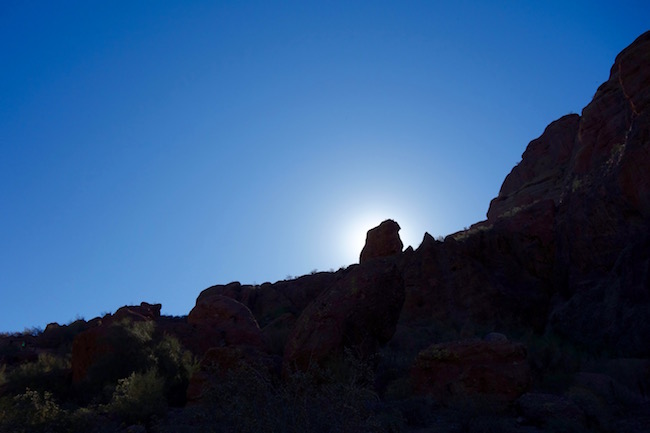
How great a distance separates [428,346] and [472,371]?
9.19 ft

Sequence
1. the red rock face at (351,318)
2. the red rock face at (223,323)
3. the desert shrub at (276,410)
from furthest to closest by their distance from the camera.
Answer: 1. the red rock face at (223,323)
2. the red rock face at (351,318)
3. the desert shrub at (276,410)

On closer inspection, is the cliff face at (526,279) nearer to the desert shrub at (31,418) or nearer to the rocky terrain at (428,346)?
the rocky terrain at (428,346)

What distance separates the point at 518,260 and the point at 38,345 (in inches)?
877

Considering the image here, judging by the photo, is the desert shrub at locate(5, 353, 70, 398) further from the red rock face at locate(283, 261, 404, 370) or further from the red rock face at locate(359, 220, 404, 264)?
the red rock face at locate(359, 220, 404, 264)

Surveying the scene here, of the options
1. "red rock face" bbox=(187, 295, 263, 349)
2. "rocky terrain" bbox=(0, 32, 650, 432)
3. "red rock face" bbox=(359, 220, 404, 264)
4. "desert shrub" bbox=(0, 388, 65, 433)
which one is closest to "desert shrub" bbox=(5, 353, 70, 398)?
"rocky terrain" bbox=(0, 32, 650, 432)

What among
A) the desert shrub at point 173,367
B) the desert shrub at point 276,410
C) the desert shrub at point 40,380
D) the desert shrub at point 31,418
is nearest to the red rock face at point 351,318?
the desert shrub at point 173,367

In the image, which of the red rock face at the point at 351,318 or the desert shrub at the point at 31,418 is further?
the red rock face at the point at 351,318

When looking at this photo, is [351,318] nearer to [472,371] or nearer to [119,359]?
[472,371]

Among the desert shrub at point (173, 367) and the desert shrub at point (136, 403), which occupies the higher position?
the desert shrub at point (173, 367)

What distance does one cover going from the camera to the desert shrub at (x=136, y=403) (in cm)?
834

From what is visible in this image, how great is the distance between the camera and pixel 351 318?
35.7 feet

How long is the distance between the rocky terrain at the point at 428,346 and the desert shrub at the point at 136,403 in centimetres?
4

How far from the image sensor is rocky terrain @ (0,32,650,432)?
263 inches

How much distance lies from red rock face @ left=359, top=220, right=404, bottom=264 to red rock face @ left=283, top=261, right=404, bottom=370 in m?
14.6
